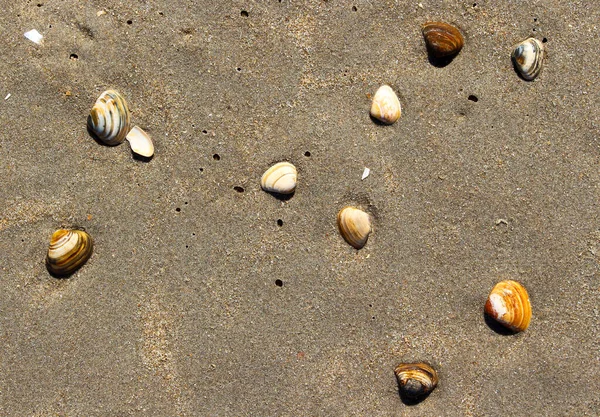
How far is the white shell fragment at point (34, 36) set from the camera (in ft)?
7.69

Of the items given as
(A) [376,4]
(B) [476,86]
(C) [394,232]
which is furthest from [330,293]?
(A) [376,4]

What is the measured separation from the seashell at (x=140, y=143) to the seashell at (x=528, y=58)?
1883 millimetres

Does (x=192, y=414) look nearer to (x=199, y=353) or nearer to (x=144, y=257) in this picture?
(x=199, y=353)

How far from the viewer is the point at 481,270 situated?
7.69 ft

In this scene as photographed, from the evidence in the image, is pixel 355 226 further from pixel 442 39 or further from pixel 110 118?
pixel 110 118

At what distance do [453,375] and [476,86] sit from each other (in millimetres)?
1461

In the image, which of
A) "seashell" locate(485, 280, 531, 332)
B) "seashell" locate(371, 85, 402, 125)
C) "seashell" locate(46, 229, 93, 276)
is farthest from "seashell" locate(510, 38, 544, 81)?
"seashell" locate(46, 229, 93, 276)

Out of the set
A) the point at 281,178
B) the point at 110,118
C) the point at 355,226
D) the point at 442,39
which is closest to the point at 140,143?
the point at 110,118

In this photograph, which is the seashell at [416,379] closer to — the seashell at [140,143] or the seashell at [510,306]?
the seashell at [510,306]

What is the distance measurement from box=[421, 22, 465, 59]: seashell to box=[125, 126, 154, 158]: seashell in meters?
1.48

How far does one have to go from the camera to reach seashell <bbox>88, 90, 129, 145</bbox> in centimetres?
227

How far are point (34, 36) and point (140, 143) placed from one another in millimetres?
762

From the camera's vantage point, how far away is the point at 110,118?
2277 millimetres

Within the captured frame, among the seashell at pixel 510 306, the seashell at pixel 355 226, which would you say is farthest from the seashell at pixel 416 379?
the seashell at pixel 355 226
